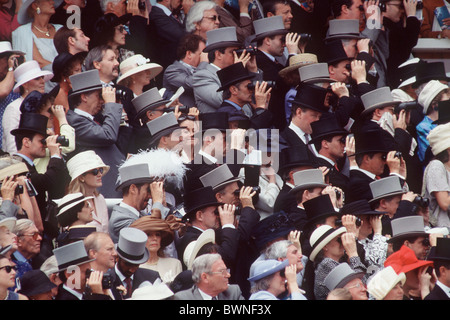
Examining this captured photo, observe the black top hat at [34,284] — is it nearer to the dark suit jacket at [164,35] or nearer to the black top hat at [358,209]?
the black top hat at [358,209]

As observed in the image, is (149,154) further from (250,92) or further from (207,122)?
(250,92)

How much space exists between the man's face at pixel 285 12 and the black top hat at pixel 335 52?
0.50 metres

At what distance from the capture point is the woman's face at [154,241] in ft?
30.8

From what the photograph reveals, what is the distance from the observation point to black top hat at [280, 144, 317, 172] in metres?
10.6

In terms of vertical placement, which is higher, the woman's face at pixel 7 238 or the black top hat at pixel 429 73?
the woman's face at pixel 7 238

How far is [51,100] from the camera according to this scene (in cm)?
1020

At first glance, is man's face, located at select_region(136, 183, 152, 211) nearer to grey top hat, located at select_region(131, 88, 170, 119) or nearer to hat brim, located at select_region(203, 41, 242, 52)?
grey top hat, located at select_region(131, 88, 170, 119)

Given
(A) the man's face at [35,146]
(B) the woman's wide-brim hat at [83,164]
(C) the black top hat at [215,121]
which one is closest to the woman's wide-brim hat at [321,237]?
(C) the black top hat at [215,121]

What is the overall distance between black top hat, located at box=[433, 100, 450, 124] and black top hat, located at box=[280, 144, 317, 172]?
175 cm

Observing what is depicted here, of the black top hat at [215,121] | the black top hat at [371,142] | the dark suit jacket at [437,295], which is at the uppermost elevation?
the black top hat at [215,121]

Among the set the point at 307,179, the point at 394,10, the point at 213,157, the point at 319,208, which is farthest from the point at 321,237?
the point at 394,10

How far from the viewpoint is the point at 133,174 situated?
9883mm

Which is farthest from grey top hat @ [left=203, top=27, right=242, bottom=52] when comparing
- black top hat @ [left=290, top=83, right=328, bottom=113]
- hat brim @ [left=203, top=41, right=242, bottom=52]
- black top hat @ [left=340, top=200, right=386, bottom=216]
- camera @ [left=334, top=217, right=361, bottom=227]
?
camera @ [left=334, top=217, right=361, bottom=227]

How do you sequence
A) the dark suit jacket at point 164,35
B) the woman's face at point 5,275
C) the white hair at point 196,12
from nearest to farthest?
the woman's face at point 5,275
the white hair at point 196,12
the dark suit jacket at point 164,35
